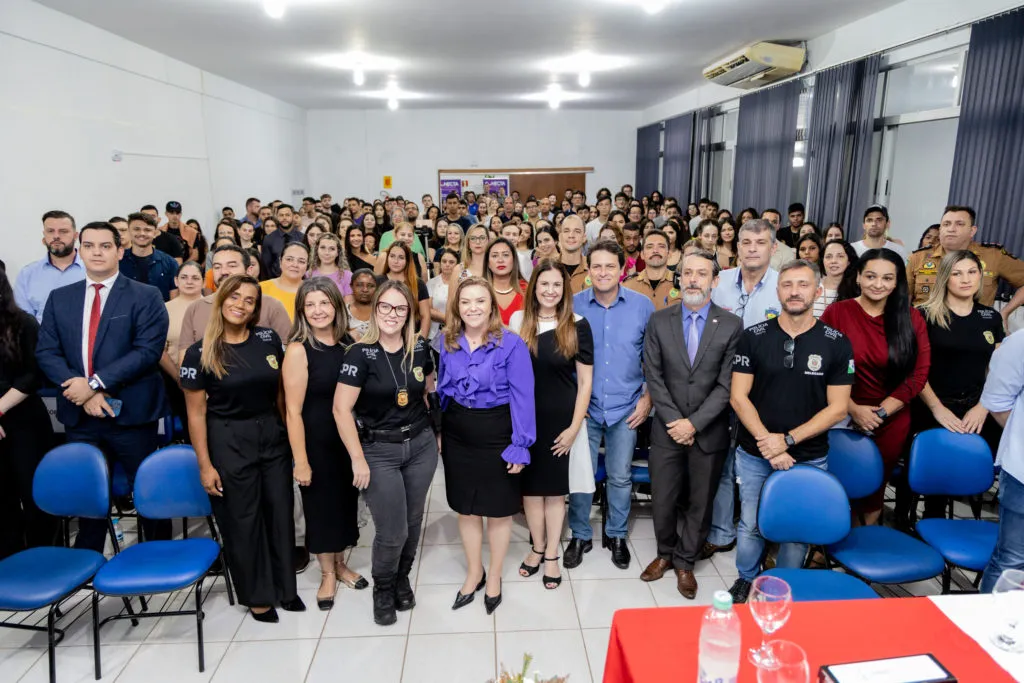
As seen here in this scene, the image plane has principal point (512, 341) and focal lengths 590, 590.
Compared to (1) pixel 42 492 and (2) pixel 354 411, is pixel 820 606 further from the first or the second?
(1) pixel 42 492

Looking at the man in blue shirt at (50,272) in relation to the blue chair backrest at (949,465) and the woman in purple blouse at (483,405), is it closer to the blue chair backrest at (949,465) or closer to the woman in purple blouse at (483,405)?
the woman in purple blouse at (483,405)

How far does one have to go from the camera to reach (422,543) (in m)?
3.71

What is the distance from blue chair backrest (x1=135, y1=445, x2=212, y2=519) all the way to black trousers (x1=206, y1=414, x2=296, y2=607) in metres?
0.12

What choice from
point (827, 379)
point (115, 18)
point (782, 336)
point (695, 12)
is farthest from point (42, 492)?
point (695, 12)

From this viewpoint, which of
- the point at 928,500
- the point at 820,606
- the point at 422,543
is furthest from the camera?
the point at 422,543

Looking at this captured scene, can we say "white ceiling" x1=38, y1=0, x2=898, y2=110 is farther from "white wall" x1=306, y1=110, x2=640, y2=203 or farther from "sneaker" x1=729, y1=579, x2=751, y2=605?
"sneaker" x1=729, y1=579, x2=751, y2=605

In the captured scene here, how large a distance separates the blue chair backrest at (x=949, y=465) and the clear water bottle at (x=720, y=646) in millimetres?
2053

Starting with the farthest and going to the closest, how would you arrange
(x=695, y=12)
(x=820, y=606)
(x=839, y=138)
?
(x=839, y=138) < (x=695, y=12) < (x=820, y=606)

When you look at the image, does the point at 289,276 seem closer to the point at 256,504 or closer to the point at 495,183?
the point at 256,504

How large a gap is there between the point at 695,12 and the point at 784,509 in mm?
5439

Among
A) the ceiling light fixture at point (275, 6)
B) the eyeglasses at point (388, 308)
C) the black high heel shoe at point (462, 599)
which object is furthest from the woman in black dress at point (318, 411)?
the ceiling light fixture at point (275, 6)

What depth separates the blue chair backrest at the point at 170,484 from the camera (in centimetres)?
283

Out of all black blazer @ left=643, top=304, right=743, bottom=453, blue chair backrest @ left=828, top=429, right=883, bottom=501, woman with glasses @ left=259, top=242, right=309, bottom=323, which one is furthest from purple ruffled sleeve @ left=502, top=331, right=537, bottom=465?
woman with glasses @ left=259, top=242, right=309, bottom=323

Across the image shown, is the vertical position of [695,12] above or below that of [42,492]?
above
